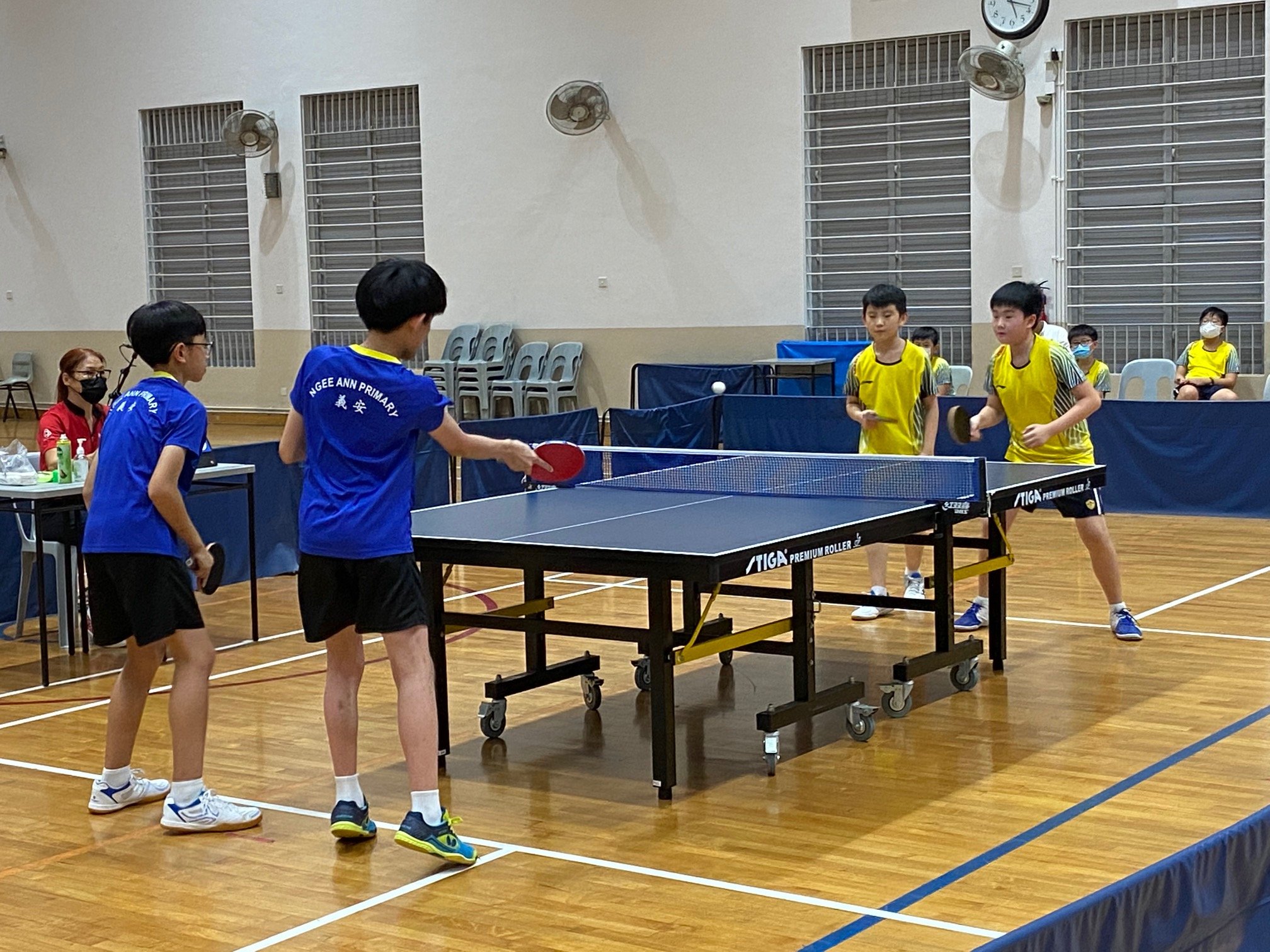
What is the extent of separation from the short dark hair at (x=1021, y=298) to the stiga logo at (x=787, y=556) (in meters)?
1.86

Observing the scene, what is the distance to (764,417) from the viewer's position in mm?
12414

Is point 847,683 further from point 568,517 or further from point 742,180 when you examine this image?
point 742,180

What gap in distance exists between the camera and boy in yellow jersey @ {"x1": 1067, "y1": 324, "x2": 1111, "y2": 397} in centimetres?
1162

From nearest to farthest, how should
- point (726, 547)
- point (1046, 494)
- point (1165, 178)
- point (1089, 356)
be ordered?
1. point (726, 547)
2. point (1046, 494)
3. point (1089, 356)
4. point (1165, 178)

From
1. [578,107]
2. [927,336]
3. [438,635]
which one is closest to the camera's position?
[438,635]

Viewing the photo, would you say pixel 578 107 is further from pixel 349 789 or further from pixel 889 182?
pixel 349 789

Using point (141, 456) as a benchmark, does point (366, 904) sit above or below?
below

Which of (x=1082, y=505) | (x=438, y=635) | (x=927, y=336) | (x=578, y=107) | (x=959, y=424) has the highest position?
(x=578, y=107)

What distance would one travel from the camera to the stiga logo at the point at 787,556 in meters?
A: 4.66

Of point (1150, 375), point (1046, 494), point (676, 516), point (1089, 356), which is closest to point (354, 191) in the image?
point (1150, 375)

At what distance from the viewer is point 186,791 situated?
464cm

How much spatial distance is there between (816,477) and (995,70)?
8.41 m

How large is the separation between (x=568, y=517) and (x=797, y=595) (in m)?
0.81

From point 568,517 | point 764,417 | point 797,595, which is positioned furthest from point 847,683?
point 764,417
